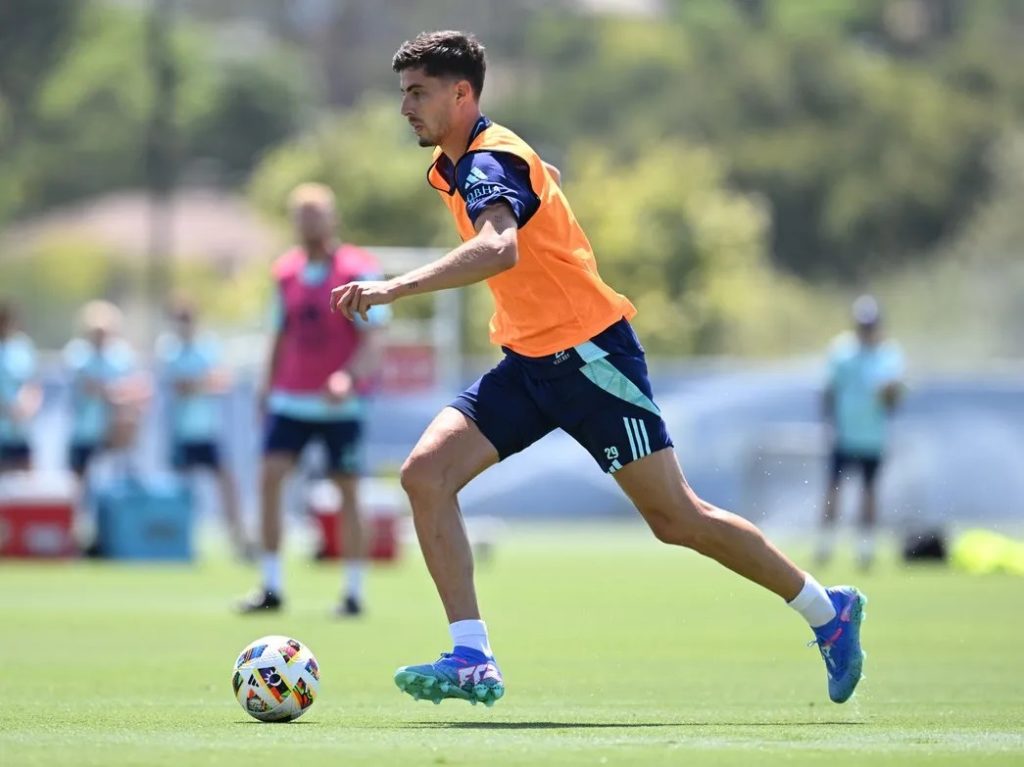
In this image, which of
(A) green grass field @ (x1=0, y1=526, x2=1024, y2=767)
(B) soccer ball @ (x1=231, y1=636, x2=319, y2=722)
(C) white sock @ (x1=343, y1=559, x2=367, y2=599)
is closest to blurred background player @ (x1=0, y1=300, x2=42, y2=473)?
(A) green grass field @ (x1=0, y1=526, x2=1024, y2=767)

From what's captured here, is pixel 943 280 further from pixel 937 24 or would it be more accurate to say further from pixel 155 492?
pixel 937 24

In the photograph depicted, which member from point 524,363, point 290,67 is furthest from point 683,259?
point 524,363

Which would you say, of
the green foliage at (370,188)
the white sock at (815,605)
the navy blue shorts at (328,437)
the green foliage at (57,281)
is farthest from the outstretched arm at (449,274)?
the green foliage at (370,188)

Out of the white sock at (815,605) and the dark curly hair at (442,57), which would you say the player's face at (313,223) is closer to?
the dark curly hair at (442,57)

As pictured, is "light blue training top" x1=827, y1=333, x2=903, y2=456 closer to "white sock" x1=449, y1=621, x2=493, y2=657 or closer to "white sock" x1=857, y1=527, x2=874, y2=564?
"white sock" x1=857, y1=527, x2=874, y2=564

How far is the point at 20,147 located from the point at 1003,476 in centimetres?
6427

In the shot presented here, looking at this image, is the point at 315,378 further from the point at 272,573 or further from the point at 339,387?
the point at 272,573

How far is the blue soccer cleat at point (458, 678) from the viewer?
8.37 metres

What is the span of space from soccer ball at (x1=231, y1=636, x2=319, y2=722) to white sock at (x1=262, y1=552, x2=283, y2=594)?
5768 mm

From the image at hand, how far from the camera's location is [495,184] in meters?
8.36

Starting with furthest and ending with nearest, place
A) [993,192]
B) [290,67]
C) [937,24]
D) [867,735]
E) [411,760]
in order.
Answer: [937,24], [290,67], [993,192], [867,735], [411,760]

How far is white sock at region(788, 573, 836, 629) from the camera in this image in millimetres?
8891

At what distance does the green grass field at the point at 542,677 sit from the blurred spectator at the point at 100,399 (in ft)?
14.6

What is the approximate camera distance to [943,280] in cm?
4316
